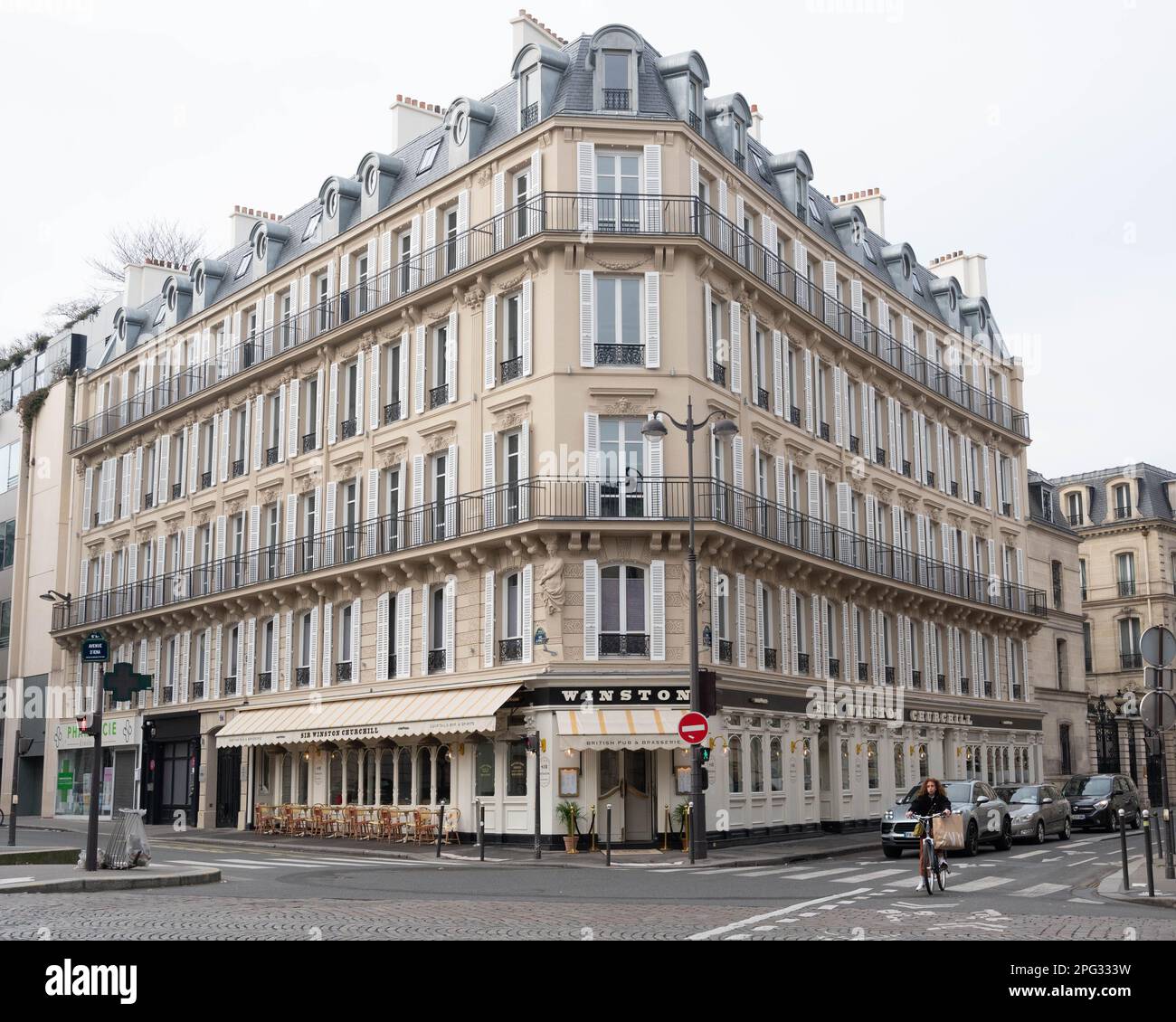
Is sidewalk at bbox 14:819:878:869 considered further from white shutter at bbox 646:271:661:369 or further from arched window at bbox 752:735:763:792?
white shutter at bbox 646:271:661:369

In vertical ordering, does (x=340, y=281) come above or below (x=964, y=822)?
above

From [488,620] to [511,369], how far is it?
5446 mm

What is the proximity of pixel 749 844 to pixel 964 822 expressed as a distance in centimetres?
482

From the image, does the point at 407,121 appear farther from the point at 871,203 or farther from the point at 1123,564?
the point at 1123,564

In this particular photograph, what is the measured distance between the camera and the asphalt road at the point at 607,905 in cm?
1178

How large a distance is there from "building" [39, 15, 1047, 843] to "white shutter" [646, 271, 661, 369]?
0.06m

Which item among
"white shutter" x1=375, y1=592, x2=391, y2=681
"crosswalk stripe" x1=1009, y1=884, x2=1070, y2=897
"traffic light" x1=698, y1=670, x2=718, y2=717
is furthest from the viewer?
"white shutter" x1=375, y1=592, x2=391, y2=681

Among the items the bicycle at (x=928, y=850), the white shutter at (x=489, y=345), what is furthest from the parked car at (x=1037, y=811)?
the white shutter at (x=489, y=345)

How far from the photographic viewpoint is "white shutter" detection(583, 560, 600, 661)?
27.0 m

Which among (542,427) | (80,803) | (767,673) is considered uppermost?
(542,427)

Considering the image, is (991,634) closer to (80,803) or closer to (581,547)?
(581,547)

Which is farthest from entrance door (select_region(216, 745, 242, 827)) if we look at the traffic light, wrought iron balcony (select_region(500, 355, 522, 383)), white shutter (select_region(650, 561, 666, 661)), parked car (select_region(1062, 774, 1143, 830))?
parked car (select_region(1062, 774, 1143, 830))

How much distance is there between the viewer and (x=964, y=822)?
2473cm
